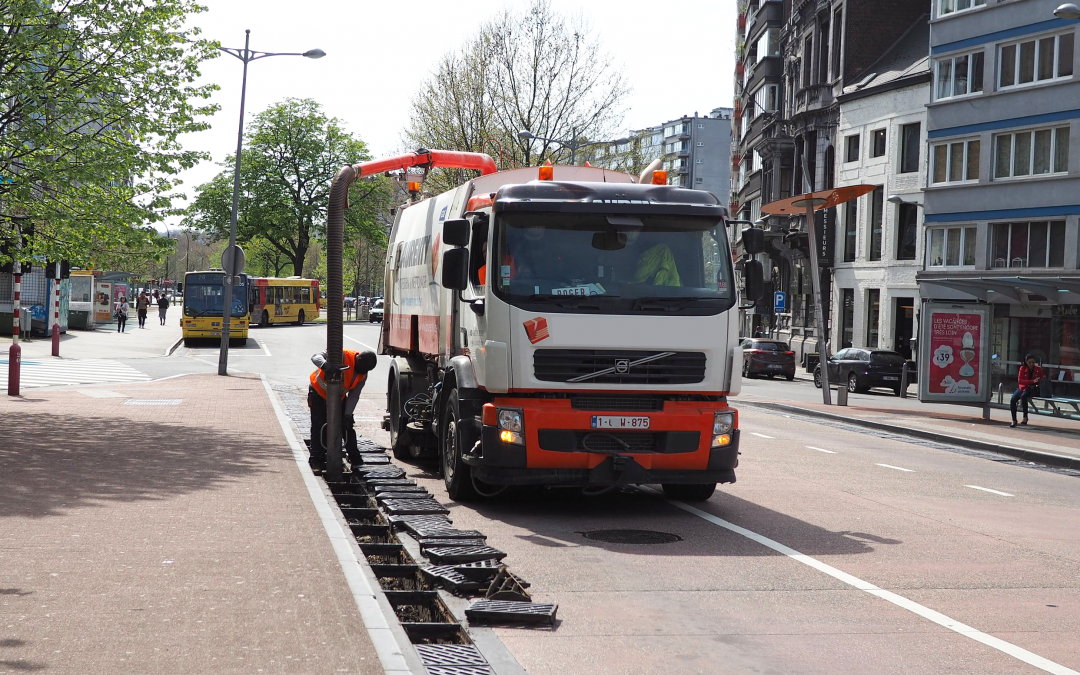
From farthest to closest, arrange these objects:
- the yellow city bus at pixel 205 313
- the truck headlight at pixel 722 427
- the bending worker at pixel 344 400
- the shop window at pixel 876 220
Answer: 1. the yellow city bus at pixel 205 313
2. the shop window at pixel 876 220
3. the bending worker at pixel 344 400
4. the truck headlight at pixel 722 427

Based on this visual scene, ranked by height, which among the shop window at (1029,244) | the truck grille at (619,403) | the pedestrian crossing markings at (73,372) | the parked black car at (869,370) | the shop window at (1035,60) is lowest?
the pedestrian crossing markings at (73,372)

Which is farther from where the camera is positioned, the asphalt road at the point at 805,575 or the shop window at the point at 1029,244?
the shop window at the point at 1029,244

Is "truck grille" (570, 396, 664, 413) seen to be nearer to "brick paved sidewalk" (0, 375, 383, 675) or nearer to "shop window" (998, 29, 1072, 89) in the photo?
"brick paved sidewalk" (0, 375, 383, 675)

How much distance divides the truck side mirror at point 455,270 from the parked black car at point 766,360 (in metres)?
32.1

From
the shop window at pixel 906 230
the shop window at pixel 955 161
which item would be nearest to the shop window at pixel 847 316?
the shop window at pixel 906 230

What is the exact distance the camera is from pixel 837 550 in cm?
906

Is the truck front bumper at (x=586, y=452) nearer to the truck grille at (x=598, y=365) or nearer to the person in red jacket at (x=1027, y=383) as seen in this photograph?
the truck grille at (x=598, y=365)

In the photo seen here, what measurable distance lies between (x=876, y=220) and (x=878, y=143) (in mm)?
3007

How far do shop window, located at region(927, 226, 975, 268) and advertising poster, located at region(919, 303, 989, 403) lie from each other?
1669cm

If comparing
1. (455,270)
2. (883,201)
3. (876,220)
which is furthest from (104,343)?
(455,270)

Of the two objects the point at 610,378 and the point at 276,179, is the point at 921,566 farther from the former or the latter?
the point at 276,179

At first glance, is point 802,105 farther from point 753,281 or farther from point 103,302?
point 753,281

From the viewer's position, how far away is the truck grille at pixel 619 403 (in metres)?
10.1

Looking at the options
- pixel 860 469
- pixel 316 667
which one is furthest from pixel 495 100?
pixel 316 667
